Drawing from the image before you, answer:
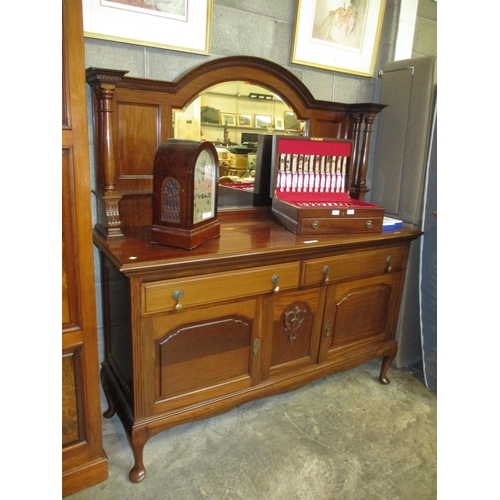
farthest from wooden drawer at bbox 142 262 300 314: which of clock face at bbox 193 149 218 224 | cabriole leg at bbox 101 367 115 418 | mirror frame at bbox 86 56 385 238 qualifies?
cabriole leg at bbox 101 367 115 418

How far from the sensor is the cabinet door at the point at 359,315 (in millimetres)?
2025

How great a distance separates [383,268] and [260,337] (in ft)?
2.55

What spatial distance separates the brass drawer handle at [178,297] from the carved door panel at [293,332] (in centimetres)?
45

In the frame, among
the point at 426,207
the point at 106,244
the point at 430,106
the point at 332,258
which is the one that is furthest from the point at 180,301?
the point at 430,106

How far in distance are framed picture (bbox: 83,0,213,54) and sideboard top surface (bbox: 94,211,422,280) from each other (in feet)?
2.75

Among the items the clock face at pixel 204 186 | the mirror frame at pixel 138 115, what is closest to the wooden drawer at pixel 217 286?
the clock face at pixel 204 186

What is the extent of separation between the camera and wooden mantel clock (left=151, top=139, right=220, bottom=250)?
1.54m

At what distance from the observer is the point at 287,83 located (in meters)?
2.18

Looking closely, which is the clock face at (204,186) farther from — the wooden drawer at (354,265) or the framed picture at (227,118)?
the wooden drawer at (354,265)

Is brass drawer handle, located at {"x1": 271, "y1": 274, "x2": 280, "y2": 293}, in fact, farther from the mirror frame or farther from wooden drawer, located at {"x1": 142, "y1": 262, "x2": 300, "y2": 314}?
the mirror frame

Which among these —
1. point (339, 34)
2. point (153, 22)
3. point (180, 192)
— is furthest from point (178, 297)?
point (339, 34)

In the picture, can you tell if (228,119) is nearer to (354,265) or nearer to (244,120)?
(244,120)
